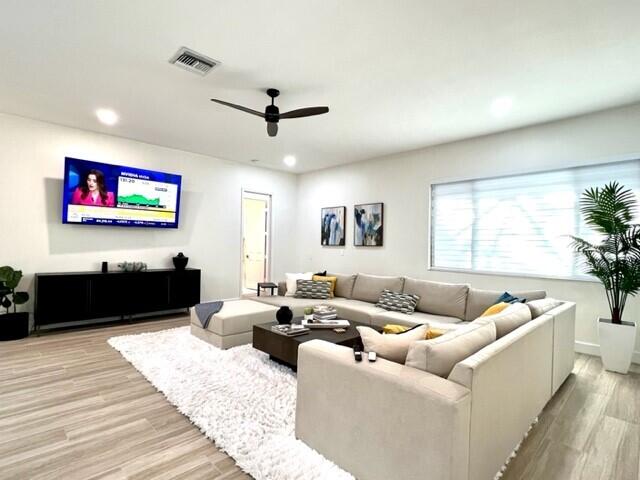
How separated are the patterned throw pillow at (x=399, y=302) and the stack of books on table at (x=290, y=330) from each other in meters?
1.56

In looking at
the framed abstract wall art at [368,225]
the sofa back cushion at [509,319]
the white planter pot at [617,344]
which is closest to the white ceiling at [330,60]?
the framed abstract wall art at [368,225]

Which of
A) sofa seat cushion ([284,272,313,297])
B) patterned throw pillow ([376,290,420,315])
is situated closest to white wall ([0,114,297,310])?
sofa seat cushion ([284,272,313,297])

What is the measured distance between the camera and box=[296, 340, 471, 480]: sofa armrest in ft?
4.57

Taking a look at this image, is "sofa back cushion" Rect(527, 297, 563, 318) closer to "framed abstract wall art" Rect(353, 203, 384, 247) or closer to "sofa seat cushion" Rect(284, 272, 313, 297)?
"framed abstract wall art" Rect(353, 203, 384, 247)

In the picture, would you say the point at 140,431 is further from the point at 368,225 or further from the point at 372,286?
the point at 368,225

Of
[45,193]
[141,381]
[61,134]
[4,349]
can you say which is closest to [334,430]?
[141,381]

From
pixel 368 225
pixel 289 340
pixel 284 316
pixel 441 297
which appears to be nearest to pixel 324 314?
pixel 284 316

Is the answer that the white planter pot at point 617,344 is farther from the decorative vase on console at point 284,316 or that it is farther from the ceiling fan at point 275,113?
the ceiling fan at point 275,113

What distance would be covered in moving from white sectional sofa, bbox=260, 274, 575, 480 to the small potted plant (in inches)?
165

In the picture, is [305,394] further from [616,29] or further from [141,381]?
[616,29]

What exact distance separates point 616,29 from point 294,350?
141 inches

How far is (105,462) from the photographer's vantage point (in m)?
1.88

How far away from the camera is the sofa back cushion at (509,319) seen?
86.3 inches

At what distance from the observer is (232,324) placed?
12.3 ft
